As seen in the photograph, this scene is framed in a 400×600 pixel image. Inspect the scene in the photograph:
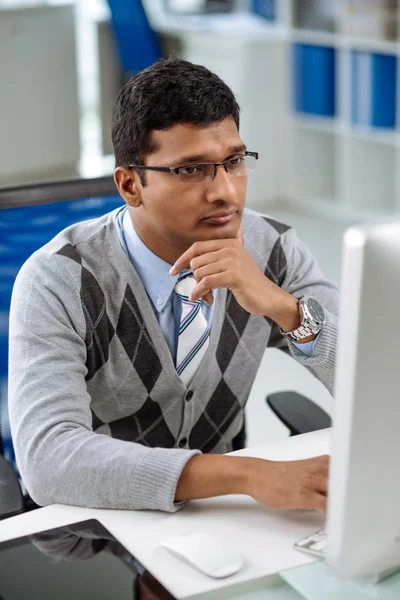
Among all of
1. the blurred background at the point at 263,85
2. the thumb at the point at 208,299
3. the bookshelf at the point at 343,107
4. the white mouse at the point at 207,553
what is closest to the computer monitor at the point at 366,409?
the white mouse at the point at 207,553

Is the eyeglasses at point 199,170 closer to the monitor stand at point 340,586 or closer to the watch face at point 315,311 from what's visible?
the watch face at point 315,311

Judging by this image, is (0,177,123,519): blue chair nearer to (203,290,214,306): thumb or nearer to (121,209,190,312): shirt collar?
(121,209,190,312): shirt collar

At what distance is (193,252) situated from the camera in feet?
4.98

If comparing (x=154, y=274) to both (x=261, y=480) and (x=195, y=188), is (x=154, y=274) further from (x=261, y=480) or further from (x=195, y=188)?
(x=261, y=480)

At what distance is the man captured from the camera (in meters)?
1.33

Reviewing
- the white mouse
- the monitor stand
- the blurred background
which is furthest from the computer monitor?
the blurred background

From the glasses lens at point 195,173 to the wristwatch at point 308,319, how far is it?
253mm

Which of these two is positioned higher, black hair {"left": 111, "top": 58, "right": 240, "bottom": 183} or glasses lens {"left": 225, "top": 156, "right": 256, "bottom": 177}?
black hair {"left": 111, "top": 58, "right": 240, "bottom": 183}

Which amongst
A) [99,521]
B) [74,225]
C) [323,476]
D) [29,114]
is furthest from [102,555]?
[29,114]

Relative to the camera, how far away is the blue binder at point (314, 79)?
493cm

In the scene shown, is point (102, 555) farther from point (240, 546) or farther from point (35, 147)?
point (35, 147)

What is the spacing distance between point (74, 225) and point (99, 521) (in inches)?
23.8

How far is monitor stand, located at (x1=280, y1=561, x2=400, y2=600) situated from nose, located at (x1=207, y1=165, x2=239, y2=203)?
2.04 ft

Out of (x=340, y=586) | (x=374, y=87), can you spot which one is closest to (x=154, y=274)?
(x=340, y=586)
